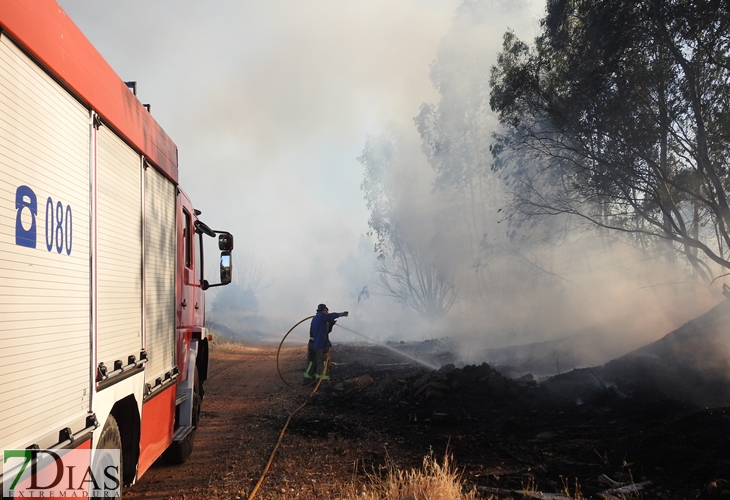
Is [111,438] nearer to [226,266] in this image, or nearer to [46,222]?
[46,222]

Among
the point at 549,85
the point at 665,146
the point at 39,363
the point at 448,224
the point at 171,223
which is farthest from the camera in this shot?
the point at 448,224

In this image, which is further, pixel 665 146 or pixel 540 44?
pixel 540 44

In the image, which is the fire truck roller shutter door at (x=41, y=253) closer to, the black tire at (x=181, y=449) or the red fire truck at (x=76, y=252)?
the red fire truck at (x=76, y=252)

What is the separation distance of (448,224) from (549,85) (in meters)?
19.1

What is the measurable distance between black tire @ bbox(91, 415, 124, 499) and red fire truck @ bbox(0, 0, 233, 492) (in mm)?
20

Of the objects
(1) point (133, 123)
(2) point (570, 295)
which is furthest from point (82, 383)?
(2) point (570, 295)

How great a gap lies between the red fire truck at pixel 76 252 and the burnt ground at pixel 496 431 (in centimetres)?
167

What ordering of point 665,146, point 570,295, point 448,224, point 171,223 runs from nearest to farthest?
point 171,223, point 665,146, point 570,295, point 448,224

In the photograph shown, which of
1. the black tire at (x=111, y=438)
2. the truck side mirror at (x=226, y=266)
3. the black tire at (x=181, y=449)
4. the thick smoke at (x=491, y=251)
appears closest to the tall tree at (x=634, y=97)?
the thick smoke at (x=491, y=251)

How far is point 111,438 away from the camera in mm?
3791

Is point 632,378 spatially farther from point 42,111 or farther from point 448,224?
point 448,224

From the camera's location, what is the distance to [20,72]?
8.38ft

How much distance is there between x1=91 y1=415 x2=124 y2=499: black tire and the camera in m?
3.57

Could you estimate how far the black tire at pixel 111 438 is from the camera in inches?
141
